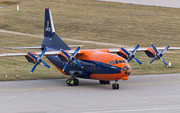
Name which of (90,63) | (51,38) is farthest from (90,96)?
(51,38)

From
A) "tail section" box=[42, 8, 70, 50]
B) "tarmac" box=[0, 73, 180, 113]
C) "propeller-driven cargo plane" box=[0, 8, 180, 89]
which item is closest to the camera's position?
"tarmac" box=[0, 73, 180, 113]

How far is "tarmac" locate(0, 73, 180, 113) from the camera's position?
28.0m

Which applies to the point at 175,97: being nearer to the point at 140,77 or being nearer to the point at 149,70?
the point at 140,77

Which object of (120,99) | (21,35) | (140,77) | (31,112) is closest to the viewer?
(31,112)

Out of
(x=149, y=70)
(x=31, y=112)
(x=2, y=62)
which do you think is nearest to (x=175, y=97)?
(x=31, y=112)

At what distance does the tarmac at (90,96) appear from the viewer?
2803cm

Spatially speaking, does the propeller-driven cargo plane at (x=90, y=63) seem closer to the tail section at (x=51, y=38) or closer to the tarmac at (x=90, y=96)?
the tarmac at (x=90, y=96)

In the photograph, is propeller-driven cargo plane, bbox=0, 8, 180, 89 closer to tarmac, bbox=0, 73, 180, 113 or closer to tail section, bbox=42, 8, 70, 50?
tarmac, bbox=0, 73, 180, 113

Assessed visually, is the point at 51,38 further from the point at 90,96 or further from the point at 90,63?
the point at 90,96

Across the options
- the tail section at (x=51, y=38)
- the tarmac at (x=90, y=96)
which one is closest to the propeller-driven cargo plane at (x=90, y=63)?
the tarmac at (x=90, y=96)

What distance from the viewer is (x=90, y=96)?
107 feet

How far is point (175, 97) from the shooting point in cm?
3238

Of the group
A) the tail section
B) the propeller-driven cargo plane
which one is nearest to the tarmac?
the propeller-driven cargo plane

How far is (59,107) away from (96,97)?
500 centimetres
